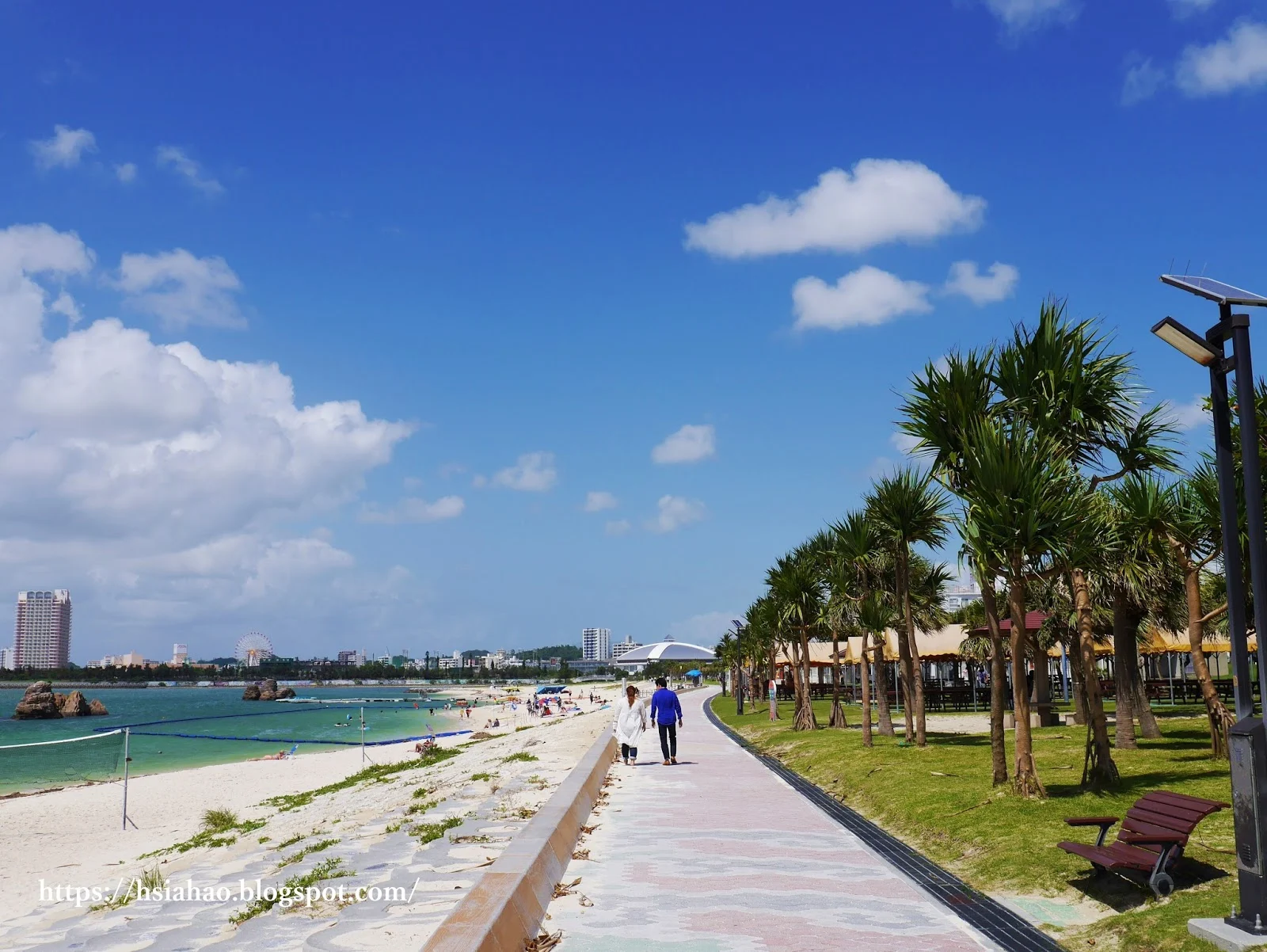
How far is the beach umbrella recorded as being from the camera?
40812 millimetres

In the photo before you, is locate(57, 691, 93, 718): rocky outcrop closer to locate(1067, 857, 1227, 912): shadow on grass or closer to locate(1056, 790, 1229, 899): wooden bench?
locate(1067, 857, 1227, 912): shadow on grass

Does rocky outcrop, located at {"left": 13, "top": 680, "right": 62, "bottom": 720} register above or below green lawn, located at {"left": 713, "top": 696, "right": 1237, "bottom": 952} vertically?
below

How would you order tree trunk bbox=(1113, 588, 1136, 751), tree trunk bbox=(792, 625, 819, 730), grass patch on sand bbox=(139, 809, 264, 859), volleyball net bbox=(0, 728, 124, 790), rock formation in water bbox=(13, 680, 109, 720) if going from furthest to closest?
rock formation in water bbox=(13, 680, 109, 720)
volleyball net bbox=(0, 728, 124, 790)
tree trunk bbox=(792, 625, 819, 730)
tree trunk bbox=(1113, 588, 1136, 751)
grass patch on sand bbox=(139, 809, 264, 859)

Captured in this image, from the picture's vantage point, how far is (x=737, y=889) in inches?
315

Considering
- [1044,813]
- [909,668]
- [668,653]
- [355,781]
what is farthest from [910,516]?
[668,653]

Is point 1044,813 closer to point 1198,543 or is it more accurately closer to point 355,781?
point 1198,543

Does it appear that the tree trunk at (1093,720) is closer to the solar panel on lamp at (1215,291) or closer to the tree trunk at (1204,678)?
the tree trunk at (1204,678)

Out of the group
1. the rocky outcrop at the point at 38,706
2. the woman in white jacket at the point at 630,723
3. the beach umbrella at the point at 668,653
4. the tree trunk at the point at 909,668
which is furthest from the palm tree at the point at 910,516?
the rocky outcrop at the point at 38,706

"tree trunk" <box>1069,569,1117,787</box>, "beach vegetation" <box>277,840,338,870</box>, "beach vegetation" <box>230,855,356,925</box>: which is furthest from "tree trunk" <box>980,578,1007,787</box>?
"beach vegetation" <box>277,840,338,870</box>

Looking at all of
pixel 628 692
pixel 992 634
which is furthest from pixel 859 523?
pixel 992 634

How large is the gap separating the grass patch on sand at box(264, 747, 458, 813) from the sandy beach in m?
0.24

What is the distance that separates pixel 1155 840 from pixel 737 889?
3.05m

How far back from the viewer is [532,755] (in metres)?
22.2

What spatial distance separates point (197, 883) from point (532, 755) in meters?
12.7
